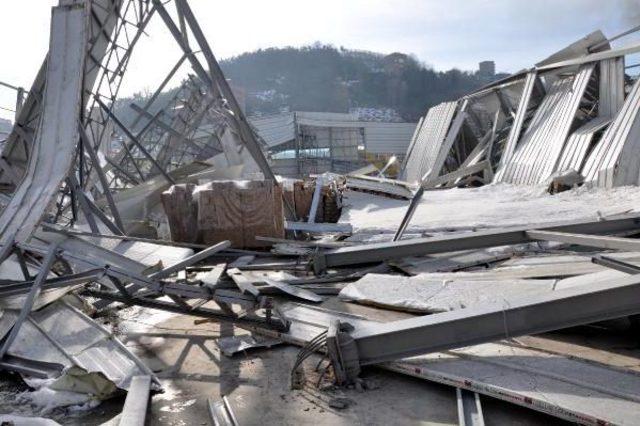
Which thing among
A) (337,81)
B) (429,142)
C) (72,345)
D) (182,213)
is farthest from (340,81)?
(72,345)

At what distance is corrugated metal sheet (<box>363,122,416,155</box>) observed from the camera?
47.7 m

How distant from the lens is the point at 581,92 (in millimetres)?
15664

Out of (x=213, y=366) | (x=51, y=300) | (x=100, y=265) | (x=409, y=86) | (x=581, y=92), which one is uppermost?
(x=409, y=86)

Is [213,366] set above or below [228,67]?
below

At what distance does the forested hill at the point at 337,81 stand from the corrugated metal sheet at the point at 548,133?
61.6 metres

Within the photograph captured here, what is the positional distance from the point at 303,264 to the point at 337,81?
298 feet

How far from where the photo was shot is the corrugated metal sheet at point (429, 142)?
900 inches

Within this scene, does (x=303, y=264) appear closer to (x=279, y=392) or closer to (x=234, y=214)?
(x=234, y=214)

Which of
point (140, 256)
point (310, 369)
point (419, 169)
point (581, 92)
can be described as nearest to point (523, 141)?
point (581, 92)

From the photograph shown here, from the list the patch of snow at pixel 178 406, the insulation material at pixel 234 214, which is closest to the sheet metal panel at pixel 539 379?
the patch of snow at pixel 178 406

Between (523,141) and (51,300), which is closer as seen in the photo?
(51,300)

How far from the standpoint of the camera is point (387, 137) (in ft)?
159

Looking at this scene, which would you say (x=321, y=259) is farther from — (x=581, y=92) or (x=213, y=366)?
(x=581, y=92)

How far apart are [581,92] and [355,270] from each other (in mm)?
11571
